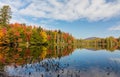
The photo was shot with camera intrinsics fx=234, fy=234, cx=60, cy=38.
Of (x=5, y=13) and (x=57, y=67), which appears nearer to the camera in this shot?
(x=57, y=67)

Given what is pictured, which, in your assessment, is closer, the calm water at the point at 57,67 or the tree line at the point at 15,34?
the calm water at the point at 57,67

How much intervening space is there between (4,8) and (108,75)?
114m

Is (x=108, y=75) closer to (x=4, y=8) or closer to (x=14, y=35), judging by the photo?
(x=14, y=35)

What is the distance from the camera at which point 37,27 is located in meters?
162

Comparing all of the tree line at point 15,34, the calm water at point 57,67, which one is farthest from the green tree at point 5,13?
the calm water at point 57,67

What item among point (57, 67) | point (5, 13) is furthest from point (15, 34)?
point (57, 67)

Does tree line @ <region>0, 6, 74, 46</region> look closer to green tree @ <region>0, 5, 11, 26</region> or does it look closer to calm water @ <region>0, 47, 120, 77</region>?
green tree @ <region>0, 5, 11, 26</region>

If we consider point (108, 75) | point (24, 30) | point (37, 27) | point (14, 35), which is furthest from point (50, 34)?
point (108, 75)

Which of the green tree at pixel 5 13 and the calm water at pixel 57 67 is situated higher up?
the green tree at pixel 5 13

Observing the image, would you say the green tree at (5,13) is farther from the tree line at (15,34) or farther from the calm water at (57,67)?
the calm water at (57,67)

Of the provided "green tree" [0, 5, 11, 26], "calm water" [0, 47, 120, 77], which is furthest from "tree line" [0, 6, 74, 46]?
"calm water" [0, 47, 120, 77]

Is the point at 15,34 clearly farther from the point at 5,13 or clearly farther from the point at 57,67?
the point at 57,67

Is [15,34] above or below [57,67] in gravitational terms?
above

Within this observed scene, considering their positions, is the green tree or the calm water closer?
the calm water
